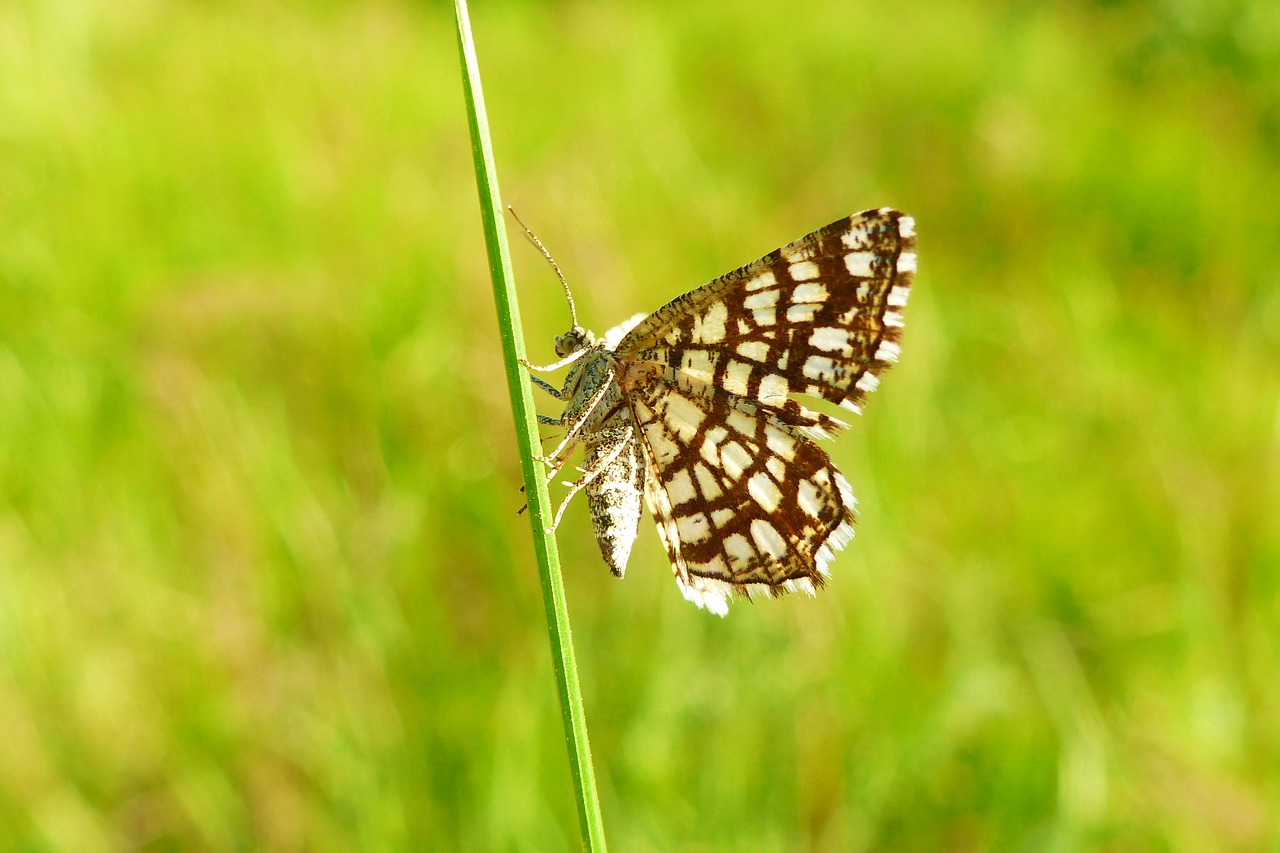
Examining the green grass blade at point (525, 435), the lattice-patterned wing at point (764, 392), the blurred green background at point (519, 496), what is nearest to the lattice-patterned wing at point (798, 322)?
the lattice-patterned wing at point (764, 392)

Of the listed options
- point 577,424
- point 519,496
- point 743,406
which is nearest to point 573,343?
point 577,424

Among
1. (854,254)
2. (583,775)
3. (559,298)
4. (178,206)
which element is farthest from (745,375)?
(178,206)

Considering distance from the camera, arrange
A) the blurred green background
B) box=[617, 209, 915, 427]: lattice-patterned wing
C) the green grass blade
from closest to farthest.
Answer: the green grass blade → box=[617, 209, 915, 427]: lattice-patterned wing → the blurred green background

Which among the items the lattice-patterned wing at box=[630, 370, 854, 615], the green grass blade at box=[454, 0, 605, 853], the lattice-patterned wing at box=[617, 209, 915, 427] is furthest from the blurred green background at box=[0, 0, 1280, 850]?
the green grass blade at box=[454, 0, 605, 853]

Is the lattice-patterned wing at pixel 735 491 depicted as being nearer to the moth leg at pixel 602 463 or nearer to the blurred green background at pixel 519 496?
the moth leg at pixel 602 463

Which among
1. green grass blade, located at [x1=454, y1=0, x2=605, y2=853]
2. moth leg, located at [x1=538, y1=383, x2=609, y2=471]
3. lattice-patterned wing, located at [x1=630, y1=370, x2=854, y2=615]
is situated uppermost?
moth leg, located at [x1=538, y1=383, x2=609, y2=471]

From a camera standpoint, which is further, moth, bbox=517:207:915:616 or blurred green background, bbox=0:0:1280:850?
blurred green background, bbox=0:0:1280:850

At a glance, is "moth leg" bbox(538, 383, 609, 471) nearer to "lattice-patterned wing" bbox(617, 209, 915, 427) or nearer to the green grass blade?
"lattice-patterned wing" bbox(617, 209, 915, 427)
